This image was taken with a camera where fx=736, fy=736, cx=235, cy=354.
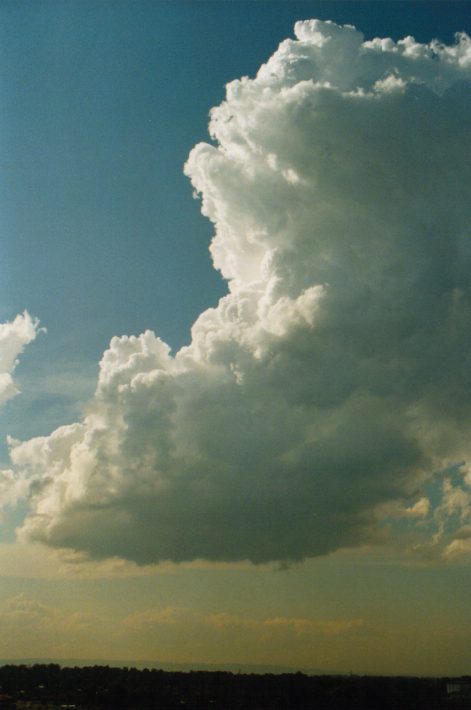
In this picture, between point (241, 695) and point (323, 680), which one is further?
point (323, 680)

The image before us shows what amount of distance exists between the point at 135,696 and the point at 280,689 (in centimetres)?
2135

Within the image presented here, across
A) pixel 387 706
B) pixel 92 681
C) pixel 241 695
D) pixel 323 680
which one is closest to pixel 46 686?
pixel 92 681

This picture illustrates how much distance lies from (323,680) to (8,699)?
52.5 metres

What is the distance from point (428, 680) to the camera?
11325cm

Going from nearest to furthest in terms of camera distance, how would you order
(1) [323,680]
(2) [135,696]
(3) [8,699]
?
(3) [8,699]
(2) [135,696]
(1) [323,680]

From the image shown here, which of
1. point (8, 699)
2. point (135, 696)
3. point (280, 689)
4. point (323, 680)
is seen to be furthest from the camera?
point (323, 680)

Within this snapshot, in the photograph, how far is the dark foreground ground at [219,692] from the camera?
93.0m

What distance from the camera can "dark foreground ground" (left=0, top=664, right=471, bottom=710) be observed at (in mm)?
93000

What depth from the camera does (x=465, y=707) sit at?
92.3 m

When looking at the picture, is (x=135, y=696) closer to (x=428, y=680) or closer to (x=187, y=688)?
(x=187, y=688)

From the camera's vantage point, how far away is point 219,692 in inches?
4178

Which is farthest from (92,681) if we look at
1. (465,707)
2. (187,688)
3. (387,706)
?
(465,707)

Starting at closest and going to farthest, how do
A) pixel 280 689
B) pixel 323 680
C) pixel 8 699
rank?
pixel 8 699
pixel 280 689
pixel 323 680

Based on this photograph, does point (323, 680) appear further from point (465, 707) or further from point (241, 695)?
point (465, 707)
